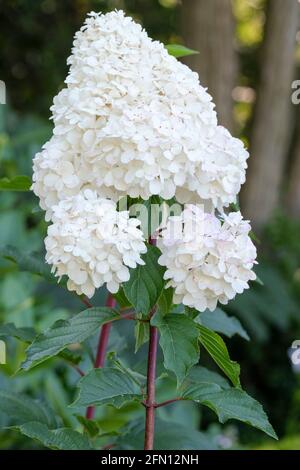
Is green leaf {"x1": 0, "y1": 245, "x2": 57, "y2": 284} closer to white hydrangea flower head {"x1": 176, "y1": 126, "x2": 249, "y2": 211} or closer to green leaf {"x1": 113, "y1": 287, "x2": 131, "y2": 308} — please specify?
green leaf {"x1": 113, "y1": 287, "x2": 131, "y2": 308}

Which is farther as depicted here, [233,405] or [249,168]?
[249,168]

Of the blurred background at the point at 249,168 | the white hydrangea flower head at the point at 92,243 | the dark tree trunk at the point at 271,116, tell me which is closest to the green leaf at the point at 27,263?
the white hydrangea flower head at the point at 92,243

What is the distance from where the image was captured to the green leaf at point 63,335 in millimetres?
1035

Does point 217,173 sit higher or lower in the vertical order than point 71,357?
higher

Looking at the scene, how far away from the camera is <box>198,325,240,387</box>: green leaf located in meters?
1.10

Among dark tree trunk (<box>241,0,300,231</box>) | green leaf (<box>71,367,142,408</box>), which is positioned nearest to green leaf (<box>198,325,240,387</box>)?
green leaf (<box>71,367,142,408</box>)

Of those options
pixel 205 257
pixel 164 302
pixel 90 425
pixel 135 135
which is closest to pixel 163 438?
pixel 90 425

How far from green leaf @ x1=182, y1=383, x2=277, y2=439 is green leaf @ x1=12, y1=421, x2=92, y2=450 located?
0.67ft

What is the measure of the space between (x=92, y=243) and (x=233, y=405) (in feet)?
1.08

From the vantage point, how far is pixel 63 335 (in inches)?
42.3

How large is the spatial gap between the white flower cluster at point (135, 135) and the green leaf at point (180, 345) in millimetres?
189

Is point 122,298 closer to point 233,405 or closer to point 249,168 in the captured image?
point 233,405
